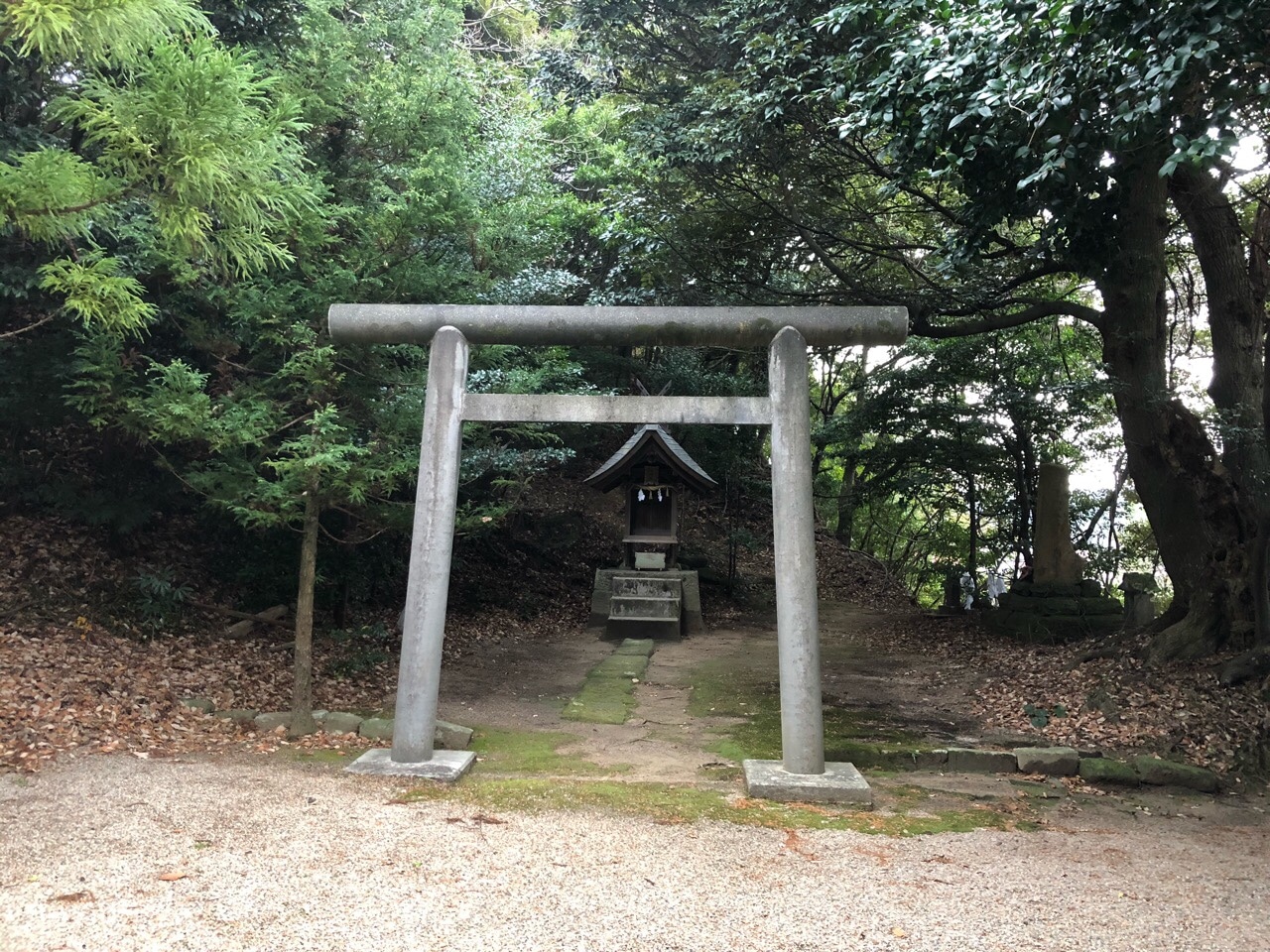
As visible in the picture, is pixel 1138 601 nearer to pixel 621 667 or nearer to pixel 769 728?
pixel 769 728

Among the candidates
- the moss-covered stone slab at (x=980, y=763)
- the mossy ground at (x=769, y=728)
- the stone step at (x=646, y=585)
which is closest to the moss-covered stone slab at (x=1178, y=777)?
the moss-covered stone slab at (x=980, y=763)

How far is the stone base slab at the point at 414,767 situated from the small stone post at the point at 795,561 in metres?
2.04

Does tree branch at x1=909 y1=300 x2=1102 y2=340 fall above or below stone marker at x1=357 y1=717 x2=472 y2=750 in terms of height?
above

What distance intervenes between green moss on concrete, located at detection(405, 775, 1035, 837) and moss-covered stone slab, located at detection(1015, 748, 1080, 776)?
108 centimetres

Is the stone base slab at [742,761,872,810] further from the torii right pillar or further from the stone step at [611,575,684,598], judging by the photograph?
the stone step at [611,575,684,598]

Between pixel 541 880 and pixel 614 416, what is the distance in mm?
2807

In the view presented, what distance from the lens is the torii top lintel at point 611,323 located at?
541cm

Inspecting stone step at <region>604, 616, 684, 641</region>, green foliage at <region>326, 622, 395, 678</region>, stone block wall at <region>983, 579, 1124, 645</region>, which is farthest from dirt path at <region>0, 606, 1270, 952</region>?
stone step at <region>604, 616, 684, 641</region>

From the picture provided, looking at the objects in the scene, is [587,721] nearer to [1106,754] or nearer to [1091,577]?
[1106,754]

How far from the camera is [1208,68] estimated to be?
3.99m

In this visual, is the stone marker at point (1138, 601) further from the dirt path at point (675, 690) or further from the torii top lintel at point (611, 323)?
the torii top lintel at point (611, 323)

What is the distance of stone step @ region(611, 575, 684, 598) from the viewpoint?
41.8ft

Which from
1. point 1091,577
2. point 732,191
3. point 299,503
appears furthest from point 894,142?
point 1091,577

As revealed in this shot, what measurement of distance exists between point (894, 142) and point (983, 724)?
16.6 ft
